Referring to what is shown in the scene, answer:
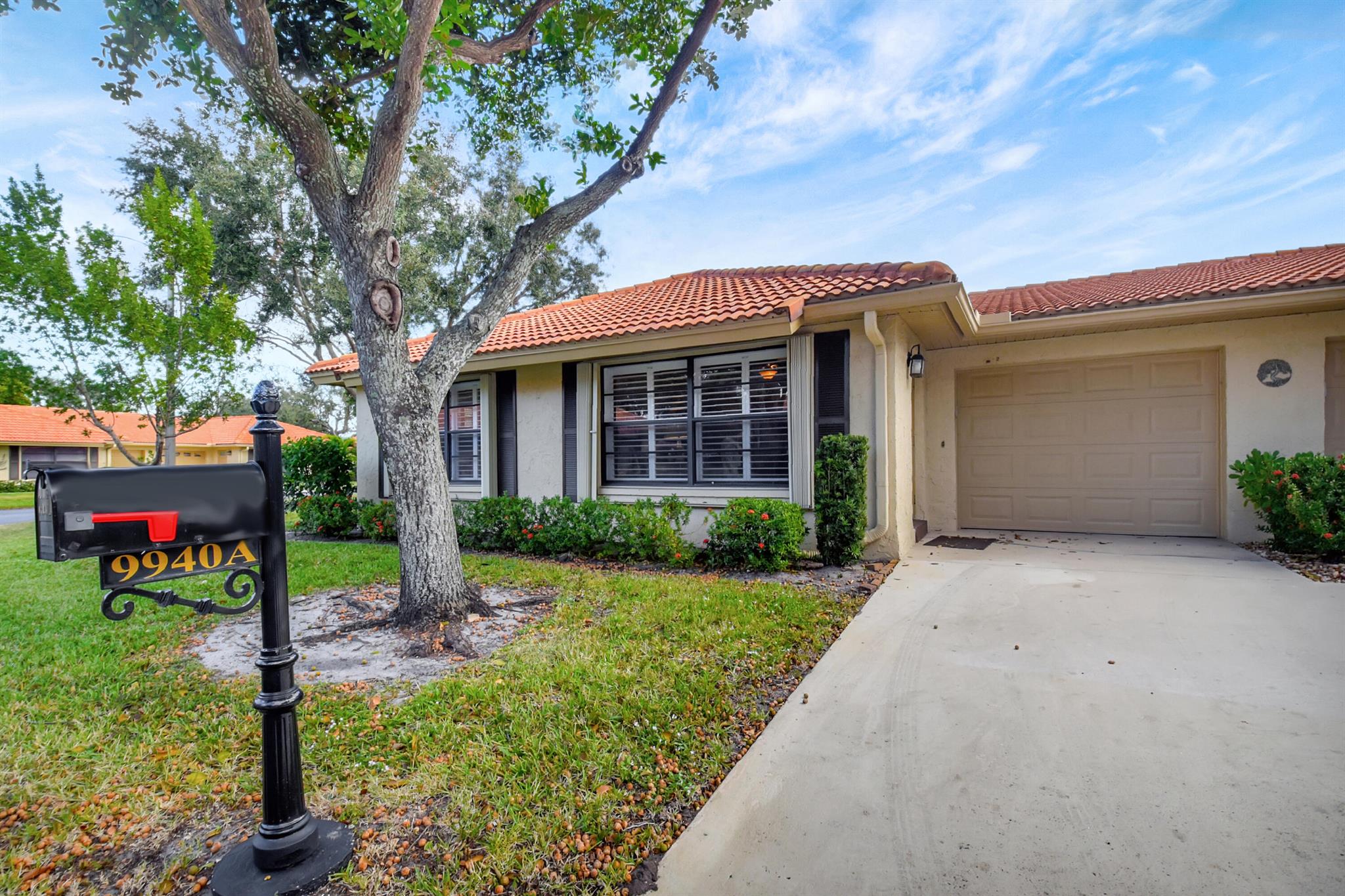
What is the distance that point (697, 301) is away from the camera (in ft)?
25.6

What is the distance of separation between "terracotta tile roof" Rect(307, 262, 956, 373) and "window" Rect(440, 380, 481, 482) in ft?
3.23

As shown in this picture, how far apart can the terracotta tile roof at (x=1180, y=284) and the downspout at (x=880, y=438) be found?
252 cm

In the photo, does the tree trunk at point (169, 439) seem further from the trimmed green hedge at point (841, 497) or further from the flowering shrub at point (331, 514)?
the trimmed green hedge at point (841, 497)

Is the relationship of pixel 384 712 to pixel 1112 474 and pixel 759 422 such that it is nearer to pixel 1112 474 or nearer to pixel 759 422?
pixel 759 422

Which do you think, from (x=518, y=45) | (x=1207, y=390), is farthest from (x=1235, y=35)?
(x=518, y=45)

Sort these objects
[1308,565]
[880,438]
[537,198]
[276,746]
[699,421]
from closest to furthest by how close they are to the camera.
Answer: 1. [276,746]
2. [1308,565]
3. [537,198]
4. [880,438]
5. [699,421]

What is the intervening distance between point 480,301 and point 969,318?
17.2ft

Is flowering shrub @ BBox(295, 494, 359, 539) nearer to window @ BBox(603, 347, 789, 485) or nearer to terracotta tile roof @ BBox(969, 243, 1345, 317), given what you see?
window @ BBox(603, 347, 789, 485)

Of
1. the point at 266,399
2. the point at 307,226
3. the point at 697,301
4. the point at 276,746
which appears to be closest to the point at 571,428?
the point at 697,301

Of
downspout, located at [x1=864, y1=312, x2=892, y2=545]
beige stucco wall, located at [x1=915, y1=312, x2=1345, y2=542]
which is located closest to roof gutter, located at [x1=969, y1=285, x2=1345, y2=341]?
beige stucco wall, located at [x1=915, y1=312, x2=1345, y2=542]

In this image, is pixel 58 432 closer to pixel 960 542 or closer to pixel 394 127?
pixel 394 127

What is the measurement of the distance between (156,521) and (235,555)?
0.24 metres

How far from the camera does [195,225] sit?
8.09m

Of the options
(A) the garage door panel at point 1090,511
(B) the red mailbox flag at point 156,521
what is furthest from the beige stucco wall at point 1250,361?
(B) the red mailbox flag at point 156,521
